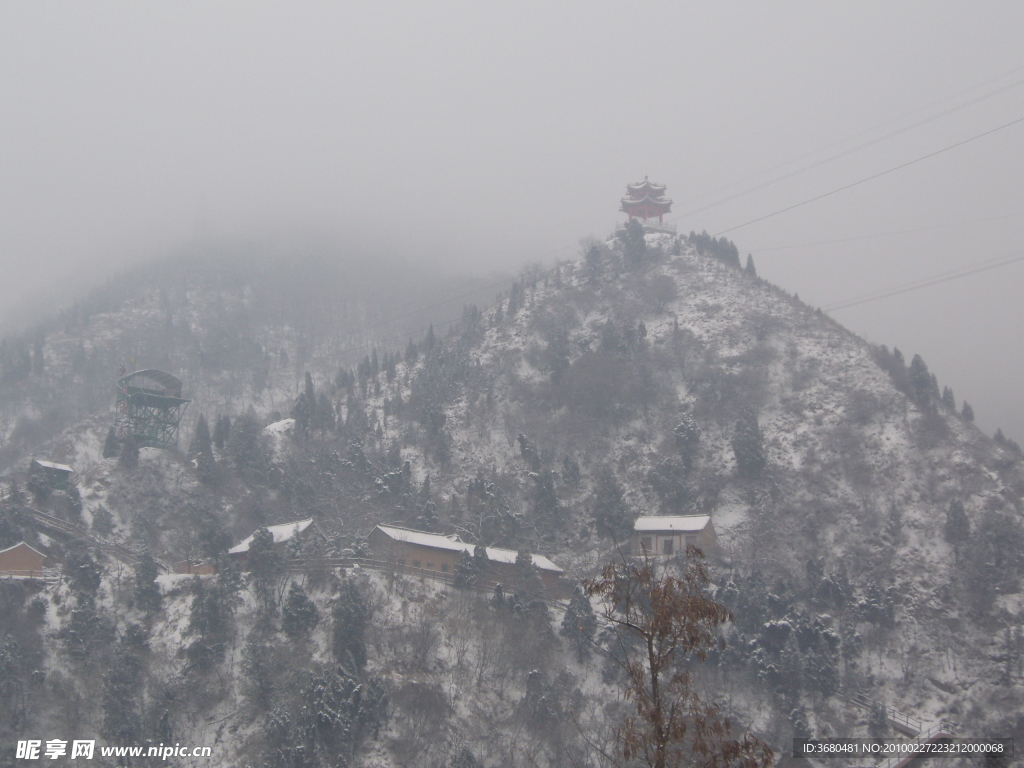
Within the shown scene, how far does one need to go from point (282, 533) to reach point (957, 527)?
57.9 m

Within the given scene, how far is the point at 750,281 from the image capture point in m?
125

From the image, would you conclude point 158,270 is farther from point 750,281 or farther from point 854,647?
point 854,647

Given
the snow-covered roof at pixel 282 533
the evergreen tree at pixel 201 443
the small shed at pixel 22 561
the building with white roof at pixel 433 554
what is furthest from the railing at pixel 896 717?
the evergreen tree at pixel 201 443

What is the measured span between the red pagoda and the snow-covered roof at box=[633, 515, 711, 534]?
71.0 m

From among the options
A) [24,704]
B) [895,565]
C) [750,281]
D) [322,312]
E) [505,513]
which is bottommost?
[24,704]

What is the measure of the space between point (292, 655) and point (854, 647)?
41970 mm

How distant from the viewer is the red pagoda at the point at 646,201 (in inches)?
5581

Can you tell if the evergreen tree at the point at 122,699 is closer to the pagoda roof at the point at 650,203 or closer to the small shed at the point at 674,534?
the small shed at the point at 674,534

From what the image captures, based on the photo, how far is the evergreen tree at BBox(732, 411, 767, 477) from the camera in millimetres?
89000

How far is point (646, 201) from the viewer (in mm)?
141625

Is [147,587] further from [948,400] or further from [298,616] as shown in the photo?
[948,400]

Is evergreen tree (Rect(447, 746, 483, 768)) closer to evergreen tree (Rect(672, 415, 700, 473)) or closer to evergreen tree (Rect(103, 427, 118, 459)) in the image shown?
evergreen tree (Rect(672, 415, 700, 473))

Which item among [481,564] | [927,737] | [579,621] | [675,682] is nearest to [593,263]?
[481,564]

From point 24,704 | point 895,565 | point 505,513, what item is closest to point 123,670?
point 24,704
